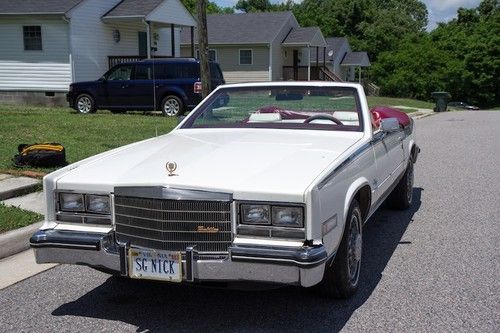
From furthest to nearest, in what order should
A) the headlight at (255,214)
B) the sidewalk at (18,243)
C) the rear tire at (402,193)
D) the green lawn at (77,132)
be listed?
the green lawn at (77,132) → the rear tire at (402,193) → the sidewalk at (18,243) → the headlight at (255,214)

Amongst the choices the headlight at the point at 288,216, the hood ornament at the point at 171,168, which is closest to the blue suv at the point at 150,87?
the hood ornament at the point at 171,168

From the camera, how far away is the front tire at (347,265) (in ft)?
13.8

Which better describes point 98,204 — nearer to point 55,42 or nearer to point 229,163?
point 229,163

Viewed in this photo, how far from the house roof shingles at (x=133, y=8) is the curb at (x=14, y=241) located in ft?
67.8

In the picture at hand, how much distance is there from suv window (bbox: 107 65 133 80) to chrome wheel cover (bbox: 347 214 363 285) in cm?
1593

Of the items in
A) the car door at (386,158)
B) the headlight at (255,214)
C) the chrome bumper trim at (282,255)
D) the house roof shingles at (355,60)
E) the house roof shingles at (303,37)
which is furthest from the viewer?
the house roof shingles at (355,60)

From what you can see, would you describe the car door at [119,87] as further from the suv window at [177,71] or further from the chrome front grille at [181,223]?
the chrome front grille at [181,223]

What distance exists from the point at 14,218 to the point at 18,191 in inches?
49.8

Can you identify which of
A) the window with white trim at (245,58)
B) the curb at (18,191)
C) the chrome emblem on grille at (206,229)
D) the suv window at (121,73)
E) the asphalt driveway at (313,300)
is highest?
the window with white trim at (245,58)

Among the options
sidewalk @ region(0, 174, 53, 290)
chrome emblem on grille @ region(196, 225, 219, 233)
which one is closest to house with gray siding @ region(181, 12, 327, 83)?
sidewalk @ region(0, 174, 53, 290)

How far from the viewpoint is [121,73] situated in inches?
768

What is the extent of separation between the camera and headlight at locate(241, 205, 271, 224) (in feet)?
12.1

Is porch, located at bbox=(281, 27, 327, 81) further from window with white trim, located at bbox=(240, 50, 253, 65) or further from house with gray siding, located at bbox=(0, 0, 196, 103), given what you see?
house with gray siding, located at bbox=(0, 0, 196, 103)

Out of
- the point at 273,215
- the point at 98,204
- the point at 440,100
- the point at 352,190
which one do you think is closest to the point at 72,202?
the point at 98,204
